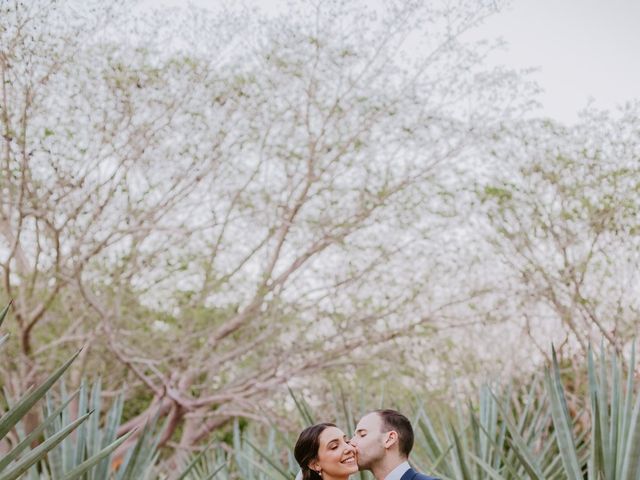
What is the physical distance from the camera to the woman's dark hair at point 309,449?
132 inches

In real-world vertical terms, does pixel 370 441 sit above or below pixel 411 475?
above

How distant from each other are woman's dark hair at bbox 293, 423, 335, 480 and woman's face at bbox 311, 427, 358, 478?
0.02 metres

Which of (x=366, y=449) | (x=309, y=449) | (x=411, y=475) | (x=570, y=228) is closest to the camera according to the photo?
(x=411, y=475)

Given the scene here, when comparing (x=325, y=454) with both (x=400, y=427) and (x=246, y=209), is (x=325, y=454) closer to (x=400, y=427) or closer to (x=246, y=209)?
(x=400, y=427)

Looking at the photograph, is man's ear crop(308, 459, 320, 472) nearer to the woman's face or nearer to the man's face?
the woman's face

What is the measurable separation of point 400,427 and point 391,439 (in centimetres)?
7

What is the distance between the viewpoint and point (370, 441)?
10.6 ft

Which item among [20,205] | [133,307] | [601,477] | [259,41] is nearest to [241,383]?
[133,307]

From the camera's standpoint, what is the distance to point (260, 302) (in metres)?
9.78

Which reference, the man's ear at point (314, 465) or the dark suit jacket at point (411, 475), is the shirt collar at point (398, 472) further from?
the man's ear at point (314, 465)

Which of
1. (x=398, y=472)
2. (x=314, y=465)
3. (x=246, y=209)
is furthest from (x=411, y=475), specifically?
(x=246, y=209)

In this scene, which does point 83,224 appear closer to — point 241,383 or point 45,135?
point 45,135

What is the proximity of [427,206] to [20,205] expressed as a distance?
187 inches

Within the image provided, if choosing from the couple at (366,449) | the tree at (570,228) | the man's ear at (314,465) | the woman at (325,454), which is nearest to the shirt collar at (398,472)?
the couple at (366,449)
